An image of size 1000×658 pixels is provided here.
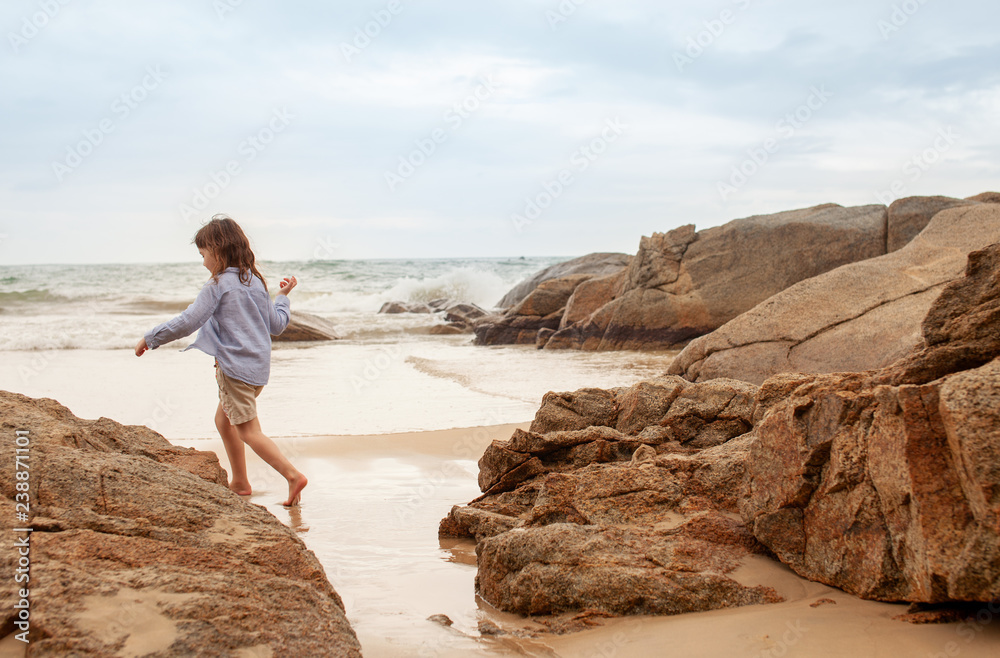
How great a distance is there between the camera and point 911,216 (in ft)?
42.7

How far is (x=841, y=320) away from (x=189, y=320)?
6.09 m

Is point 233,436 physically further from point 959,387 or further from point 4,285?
point 4,285

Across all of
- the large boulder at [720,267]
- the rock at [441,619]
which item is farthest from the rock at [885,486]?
the large boulder at [720,267]

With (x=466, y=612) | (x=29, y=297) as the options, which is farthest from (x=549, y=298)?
(x=29, y=297)

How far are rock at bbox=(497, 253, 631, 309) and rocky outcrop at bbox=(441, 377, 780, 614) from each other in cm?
1611

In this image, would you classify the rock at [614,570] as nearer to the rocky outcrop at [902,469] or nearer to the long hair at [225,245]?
the rocky outcrop at [902,469]

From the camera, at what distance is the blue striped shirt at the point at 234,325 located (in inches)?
175

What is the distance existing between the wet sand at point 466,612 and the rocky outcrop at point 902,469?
0.12 m

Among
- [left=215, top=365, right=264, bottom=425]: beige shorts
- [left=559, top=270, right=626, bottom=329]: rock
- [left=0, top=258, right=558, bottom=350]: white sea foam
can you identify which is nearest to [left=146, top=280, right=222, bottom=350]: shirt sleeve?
[left=215, top=365, right=264, bottom=425]: beige shorts

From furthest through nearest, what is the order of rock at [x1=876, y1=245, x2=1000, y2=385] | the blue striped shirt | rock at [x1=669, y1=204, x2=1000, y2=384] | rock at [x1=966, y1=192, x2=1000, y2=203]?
rock at [x1=966, y1=192, x2=1000, y2=203] < rock at [x1=669, y1=204, x2=1000, y2=384] < the blue striped shirt < rock at [x1=876, y1=245, x2=1000, y2=385]

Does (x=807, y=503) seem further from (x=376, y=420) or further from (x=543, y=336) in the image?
(x=543, y=336)

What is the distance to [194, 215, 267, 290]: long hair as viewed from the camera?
4496 millimetres

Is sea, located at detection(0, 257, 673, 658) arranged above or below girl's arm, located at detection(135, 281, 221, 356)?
below

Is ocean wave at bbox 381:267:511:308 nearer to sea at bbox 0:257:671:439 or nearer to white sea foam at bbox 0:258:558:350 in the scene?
white sea foam at bbox 0:258:558:350
